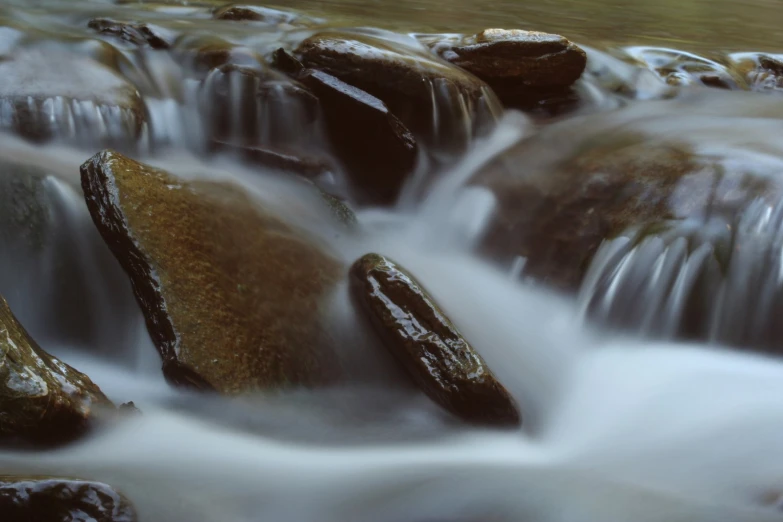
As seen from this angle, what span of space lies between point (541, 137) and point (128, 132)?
257cm

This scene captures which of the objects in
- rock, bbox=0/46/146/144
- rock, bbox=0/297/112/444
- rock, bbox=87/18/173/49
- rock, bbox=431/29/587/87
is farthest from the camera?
rock, bbox=431/29/587/87

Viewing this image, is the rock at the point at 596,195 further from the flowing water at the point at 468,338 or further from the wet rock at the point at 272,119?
the wet rock at the point at 272,119

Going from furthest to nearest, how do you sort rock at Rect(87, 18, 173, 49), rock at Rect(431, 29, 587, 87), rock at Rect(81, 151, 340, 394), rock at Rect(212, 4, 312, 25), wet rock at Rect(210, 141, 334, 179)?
rock at Rect(212, 4, 312, 25) → rock at Rect(431, 29, 587, 87) → rock at Rect(87, 18, 173, 49) → wet rock at Rect(210, 141, 334, 179) → rock at Rect(81, 151, 340, 394)

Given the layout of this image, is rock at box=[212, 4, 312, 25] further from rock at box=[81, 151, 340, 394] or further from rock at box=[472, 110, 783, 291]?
rock at box=[81, 151, 340, 394]

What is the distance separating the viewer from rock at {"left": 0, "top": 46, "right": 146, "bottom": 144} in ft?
12.7

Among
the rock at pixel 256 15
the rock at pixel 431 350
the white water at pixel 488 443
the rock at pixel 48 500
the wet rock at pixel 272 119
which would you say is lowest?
→ the white water at pixel 488 443

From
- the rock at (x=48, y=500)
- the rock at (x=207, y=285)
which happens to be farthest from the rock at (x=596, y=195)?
the rock at (x=48, y=500)

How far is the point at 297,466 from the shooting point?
250 cm

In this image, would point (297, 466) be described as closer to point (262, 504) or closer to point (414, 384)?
point (262, 504)

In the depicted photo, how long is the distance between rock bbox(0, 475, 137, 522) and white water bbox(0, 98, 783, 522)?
0.20 meters

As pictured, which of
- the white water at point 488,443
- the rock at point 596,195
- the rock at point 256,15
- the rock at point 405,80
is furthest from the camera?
the rock at point 256,15

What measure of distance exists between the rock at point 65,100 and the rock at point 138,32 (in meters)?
0.69

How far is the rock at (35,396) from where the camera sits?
2.12 m

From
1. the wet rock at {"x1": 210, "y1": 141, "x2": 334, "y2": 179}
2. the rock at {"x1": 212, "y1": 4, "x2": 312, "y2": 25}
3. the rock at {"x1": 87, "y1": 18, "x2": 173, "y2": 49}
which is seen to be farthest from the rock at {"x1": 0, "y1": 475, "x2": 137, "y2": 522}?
the rock at {"x1": 212, "y1": 4, "x2": 312, "y2": 25}
